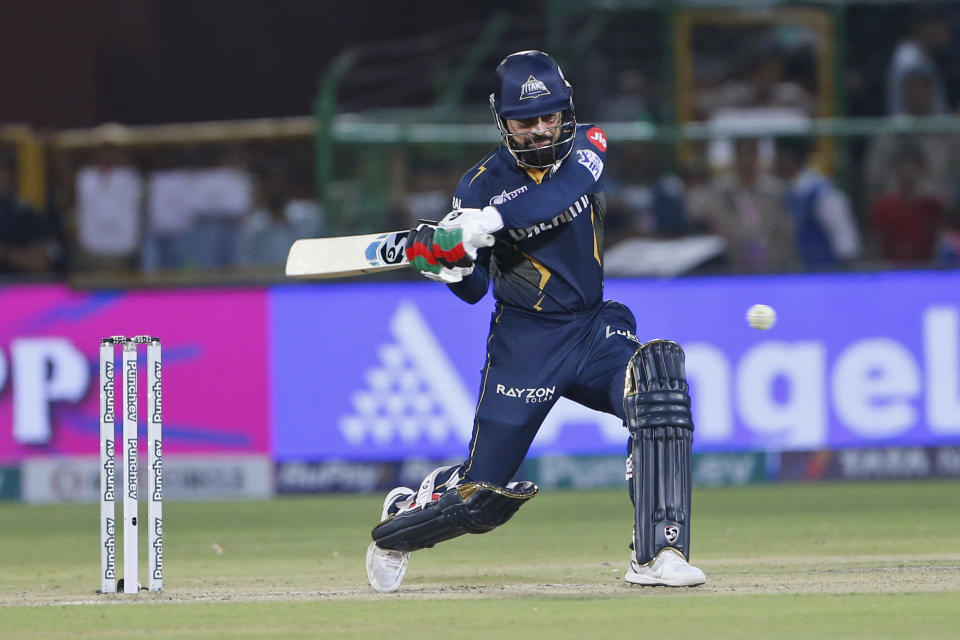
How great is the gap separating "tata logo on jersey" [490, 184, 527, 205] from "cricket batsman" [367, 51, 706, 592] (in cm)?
1

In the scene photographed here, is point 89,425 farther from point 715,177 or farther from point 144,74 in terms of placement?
point 144,74

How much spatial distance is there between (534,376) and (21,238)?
8.23 m

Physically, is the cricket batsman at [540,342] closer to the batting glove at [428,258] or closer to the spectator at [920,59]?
the batting glove at [428,258]

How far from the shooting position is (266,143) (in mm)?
14195

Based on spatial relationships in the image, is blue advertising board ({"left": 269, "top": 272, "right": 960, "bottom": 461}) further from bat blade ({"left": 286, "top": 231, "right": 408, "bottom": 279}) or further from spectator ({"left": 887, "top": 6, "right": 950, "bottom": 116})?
bat blade ({"left": 286, "top": 231, "right": 408, "bottom": 279})

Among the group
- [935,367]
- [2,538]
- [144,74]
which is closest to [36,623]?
[2,538]

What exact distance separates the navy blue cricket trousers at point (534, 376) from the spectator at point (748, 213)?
5.99 meters

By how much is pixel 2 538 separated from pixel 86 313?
245cm

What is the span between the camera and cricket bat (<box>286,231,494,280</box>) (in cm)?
625

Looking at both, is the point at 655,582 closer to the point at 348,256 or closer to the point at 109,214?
the point at 348,256

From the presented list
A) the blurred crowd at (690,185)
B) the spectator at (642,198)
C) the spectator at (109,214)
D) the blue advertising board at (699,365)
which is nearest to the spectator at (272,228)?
the blurred crowd at (690,185)

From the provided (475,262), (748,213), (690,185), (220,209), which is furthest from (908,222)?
(475,262)

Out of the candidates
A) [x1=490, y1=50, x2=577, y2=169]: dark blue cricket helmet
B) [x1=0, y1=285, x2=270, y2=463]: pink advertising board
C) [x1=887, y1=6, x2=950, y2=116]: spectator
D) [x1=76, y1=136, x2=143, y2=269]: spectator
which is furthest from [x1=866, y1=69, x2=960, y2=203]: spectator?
[x1=490, y1=50, x2=577, y2=169]: dark blue cricket helmet

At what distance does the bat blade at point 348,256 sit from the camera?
625 cm
